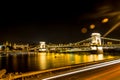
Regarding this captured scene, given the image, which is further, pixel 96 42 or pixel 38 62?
pixel 96 42

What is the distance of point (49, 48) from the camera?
192m

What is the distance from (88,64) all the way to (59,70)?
179 inches

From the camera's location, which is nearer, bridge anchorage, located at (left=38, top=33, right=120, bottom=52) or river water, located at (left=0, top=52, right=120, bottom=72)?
river water, located at (left=0, top=52, right=120, bottom=72)

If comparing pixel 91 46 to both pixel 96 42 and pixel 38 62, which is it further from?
pixel 38 62

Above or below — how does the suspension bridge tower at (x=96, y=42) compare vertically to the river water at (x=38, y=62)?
above

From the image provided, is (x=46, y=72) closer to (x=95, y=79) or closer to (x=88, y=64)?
(x=95, y=79)

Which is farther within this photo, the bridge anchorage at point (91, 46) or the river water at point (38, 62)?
the bridge anchorage at point (91, 46)

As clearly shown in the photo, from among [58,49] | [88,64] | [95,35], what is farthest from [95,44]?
[88,64]

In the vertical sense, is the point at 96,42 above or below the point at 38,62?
above

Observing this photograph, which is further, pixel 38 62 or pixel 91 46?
pixel 91 46

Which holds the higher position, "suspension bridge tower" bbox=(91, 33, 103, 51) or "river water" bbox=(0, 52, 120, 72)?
"suspension bridge tower" bbox=(91, 33, 103, 51)

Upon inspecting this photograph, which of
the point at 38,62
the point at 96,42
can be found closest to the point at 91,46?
the point at 96,42

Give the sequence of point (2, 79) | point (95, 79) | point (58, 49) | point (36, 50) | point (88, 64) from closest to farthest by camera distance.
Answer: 1. point (2, 79)
2. point (95, 79)
3. point (88, 64)
4. point (58, 49)
5. point (36, 50)

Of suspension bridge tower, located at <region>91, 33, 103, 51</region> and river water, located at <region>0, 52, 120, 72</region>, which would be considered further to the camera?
suspension bridge tower, located at <region>91, 33, 103, 51</region>
